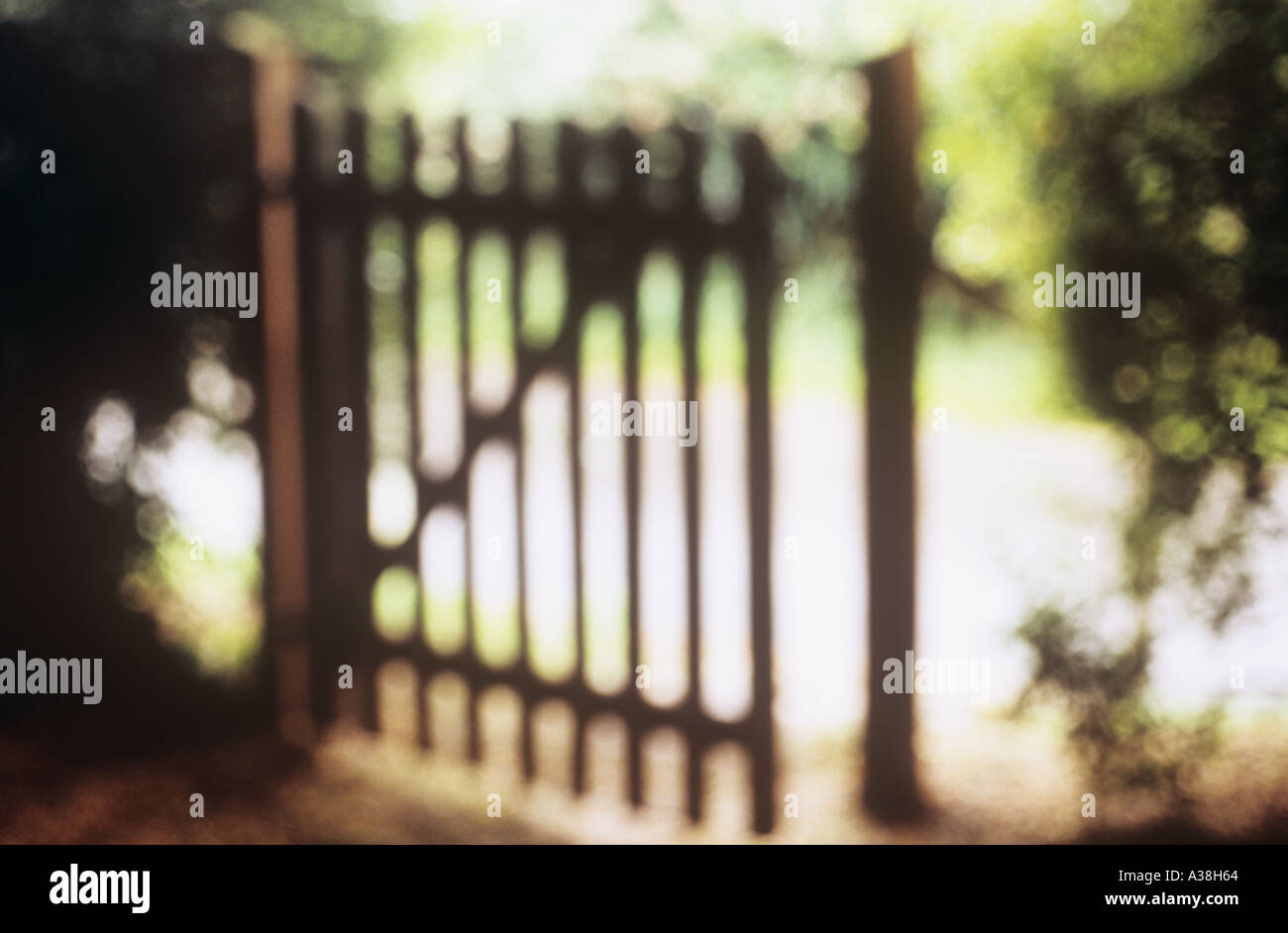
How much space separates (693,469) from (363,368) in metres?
1.05

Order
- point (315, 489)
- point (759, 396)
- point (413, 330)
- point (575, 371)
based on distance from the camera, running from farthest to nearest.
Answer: point (315, 489)
point (413, 330)
point (575, 371)
point (759, 396)

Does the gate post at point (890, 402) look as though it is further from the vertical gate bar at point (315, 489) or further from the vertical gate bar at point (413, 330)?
the vertical gate bar at point (315, 489)

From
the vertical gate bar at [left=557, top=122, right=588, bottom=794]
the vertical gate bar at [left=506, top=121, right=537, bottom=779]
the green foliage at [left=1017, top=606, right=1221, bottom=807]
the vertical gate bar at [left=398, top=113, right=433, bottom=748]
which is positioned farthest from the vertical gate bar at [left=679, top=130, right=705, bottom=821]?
the green foliage at [left=1017, top=606, right=1221, bottom=807]

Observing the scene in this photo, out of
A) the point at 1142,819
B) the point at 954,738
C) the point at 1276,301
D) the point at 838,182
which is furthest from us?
the point at 838,182

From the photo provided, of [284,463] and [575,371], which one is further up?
[575,371]

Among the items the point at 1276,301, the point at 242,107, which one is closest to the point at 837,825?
the point at 1276,301

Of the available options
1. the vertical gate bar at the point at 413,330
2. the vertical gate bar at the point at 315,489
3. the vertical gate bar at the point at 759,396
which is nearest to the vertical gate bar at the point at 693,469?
the vertical gate bar at the point at 759,396

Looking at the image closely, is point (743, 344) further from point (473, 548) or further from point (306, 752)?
point (306, 752)

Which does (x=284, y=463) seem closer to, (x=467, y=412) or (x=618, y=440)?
(x=467, y=412)

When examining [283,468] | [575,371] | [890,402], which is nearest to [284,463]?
[283,468]

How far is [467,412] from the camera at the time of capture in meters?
2.31

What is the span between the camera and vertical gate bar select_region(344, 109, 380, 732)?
2.28 metres

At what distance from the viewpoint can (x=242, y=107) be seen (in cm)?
236
